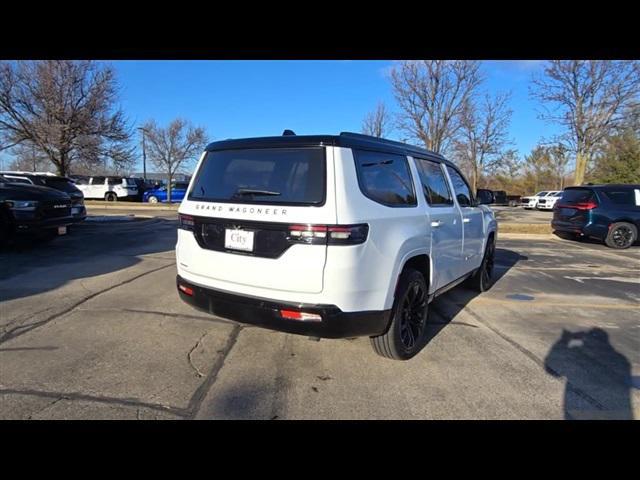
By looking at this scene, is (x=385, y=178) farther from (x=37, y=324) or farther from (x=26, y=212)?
(x=26, y=212)

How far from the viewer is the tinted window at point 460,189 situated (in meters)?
4.66

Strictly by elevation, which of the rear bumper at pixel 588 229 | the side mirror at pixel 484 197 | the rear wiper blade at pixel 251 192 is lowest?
the rear bumper at pixel 588 229

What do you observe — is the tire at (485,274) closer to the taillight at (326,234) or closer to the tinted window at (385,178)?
the tinted window at (385,178)

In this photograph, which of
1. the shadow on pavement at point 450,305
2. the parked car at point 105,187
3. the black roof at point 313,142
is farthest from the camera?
the parked car at point 105,187

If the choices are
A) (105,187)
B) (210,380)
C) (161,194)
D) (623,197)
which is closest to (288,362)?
(210,380)

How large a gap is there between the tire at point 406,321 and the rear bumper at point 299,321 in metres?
0.25

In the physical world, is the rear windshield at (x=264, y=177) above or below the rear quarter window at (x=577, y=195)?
below

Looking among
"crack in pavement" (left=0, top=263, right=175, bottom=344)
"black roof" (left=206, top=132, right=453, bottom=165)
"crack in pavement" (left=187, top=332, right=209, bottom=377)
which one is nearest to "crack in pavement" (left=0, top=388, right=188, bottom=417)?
"crack in pavement" (left=187, top=332, right=209, bottom=377)

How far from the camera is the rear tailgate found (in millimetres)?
2520

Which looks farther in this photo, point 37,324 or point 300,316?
point 37,324

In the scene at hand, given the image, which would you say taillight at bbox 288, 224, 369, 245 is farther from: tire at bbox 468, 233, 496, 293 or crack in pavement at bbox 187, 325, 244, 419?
tire at bbox 468, 233, 496, 293

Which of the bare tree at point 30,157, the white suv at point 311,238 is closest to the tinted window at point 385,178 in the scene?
the white suv at point 311,238

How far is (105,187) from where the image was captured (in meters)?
25.4

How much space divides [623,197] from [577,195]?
1191 millimetres
